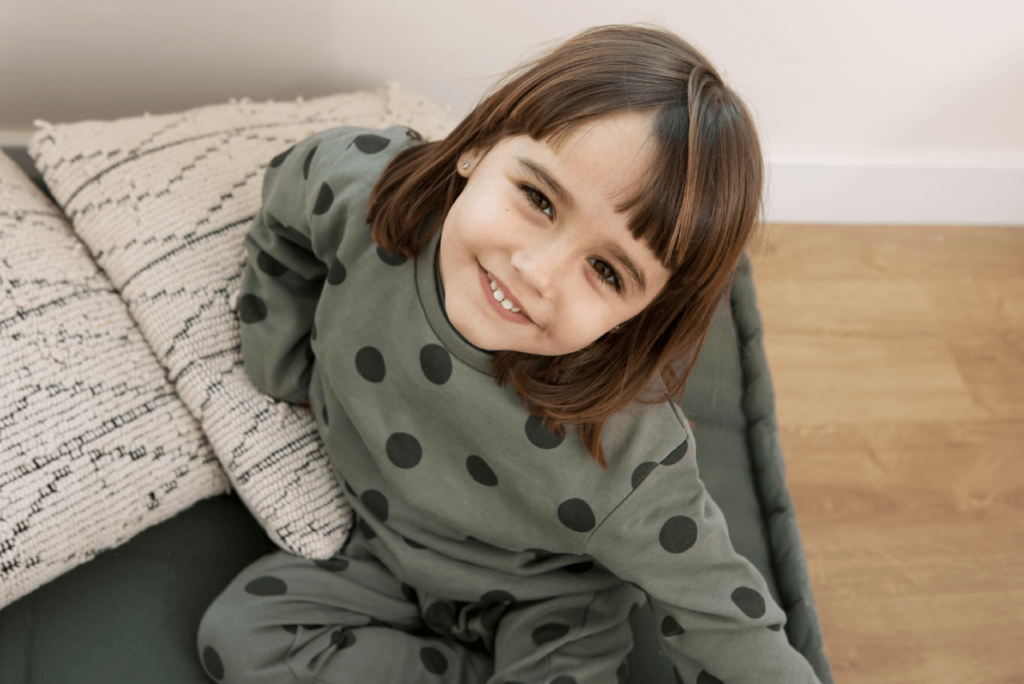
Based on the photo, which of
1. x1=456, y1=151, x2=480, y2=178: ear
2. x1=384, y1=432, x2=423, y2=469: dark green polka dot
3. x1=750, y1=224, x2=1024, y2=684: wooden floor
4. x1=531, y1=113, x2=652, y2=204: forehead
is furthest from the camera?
x1=750, y1=224, x2=1024, y2=684: wooden floor

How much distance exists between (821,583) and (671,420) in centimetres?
58

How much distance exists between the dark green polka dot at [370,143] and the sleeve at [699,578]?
0.40 metres

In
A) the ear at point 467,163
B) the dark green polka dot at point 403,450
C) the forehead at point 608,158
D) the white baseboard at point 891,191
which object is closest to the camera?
the forehead at point 608,158

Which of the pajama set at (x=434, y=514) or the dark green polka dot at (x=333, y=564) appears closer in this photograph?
the pajama set at (x=434, y=514)

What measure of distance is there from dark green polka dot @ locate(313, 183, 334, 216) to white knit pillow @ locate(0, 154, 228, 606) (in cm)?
24

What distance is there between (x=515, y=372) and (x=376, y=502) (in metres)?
0.23

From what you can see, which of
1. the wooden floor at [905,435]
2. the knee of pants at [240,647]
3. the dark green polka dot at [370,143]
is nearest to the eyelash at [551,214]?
the dark green polka dot at [370,143]

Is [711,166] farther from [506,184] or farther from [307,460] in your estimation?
[307,460]

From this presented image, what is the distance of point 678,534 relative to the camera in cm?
68

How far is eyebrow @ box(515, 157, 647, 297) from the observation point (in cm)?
53

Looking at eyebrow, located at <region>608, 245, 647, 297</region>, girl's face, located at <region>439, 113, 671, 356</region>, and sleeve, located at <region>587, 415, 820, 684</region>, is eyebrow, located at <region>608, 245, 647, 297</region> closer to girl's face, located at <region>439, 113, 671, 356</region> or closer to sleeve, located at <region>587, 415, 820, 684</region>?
girl's face, located at <region>439, 113, 671, 356</region>

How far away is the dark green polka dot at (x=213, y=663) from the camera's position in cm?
72

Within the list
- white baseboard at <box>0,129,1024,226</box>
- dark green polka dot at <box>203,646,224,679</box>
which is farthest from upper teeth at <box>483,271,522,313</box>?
white baseboard at <box>0,129,1024,226</box>

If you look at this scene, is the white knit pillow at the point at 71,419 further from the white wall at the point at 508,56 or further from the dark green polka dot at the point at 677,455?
the dark green polka dot at the point at 677,455
